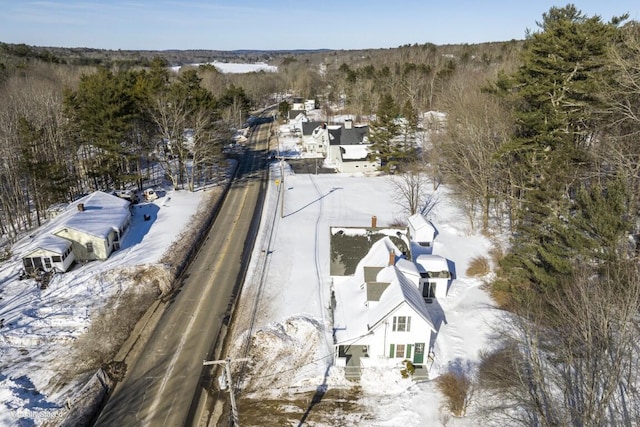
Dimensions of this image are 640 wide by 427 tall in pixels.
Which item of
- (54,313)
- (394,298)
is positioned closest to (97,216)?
(54,313)

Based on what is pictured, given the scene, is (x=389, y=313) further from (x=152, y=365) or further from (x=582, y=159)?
(x=582, y=159)

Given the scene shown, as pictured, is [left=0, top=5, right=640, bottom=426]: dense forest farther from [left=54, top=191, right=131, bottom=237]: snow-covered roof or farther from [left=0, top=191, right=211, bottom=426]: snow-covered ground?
[left=0, top=191, right=211, bottom=426]: snow-covered ground

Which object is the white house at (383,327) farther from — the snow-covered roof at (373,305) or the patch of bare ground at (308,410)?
the patch of bare ground at (308,410)

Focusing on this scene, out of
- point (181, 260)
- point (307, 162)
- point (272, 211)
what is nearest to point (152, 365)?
point (181, 260)

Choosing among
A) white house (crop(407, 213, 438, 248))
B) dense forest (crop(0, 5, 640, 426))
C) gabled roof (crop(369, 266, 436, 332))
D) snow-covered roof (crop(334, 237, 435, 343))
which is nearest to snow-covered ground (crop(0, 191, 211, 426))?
dense forest (crop(0, 5, 640, 426))

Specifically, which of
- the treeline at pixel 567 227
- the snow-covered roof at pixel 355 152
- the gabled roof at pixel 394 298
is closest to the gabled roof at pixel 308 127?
the snow-covered roof at pixel 355 152

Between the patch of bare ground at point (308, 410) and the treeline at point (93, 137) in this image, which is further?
the treeline at point (93, 137)

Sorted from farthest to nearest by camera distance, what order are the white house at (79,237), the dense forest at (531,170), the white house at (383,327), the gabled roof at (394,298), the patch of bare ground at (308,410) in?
the white house at (79,237) → the white house at (383,327) → the gabled roof at (394,298) → the patch of bare ground at (308,410) → the dense forest at (531,170)

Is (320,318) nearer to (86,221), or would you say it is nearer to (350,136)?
(86,221)
